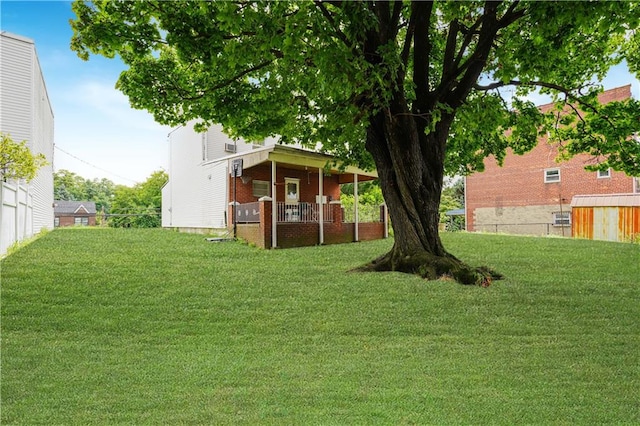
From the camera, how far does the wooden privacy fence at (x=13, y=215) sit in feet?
30.8

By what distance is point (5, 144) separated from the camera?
11.0 metres

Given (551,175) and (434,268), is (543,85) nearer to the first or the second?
(434,268)

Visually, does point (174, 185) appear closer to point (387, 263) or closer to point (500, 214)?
point (387, 263)

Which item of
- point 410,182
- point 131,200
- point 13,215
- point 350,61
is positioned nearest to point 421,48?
point 350,61

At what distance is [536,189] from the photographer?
1082 inches

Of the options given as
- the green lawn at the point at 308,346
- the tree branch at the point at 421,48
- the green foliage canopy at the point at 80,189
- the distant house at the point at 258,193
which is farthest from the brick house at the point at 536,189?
the green foliage canopy at the point at 80,189

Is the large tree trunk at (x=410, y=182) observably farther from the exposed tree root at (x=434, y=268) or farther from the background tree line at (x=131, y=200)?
the background tree line at (x=131, y=200)

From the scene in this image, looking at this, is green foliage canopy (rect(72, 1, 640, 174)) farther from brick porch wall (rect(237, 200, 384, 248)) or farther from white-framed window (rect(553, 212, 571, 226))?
white-framed window (rect(553, 212, 571, 226))

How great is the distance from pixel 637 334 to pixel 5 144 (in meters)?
14.6

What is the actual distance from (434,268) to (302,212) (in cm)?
755

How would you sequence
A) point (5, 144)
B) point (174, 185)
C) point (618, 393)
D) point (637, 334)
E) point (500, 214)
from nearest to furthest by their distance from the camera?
point (618, 393), point (637, 334), point (5, 144), point (174, 185), point (500, 214)

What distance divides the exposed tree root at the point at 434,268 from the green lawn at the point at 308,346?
15.6 inches

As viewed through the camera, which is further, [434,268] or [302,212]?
[302,212]

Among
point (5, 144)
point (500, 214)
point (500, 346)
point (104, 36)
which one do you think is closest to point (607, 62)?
point (500, 346)
